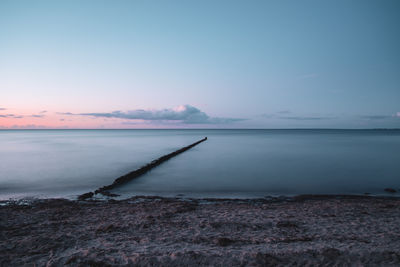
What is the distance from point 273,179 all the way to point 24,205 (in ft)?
37.6

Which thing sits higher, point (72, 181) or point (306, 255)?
point (306, 255)

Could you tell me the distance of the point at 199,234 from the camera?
16.5 ft

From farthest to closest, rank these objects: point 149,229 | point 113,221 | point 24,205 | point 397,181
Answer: point 397,181
point 24,205
point 113,221
point 149,229

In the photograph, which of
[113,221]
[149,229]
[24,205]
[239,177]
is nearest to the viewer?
[149,229]

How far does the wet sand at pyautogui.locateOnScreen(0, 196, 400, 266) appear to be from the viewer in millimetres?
3904

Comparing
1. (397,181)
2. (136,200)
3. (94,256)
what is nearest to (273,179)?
(397,181)

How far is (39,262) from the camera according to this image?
12.7 feet

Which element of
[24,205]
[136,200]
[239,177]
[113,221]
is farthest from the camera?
[239,177]

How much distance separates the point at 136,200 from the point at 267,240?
18.1 ft

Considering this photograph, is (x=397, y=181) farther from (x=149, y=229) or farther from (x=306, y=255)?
(x=149, y=229)

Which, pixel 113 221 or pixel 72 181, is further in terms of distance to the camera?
pixel 72 181

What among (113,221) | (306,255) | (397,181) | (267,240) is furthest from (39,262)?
A: (397,181)

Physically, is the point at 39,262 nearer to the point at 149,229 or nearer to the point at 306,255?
the point at 149,229

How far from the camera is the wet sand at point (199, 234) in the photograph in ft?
12.8
